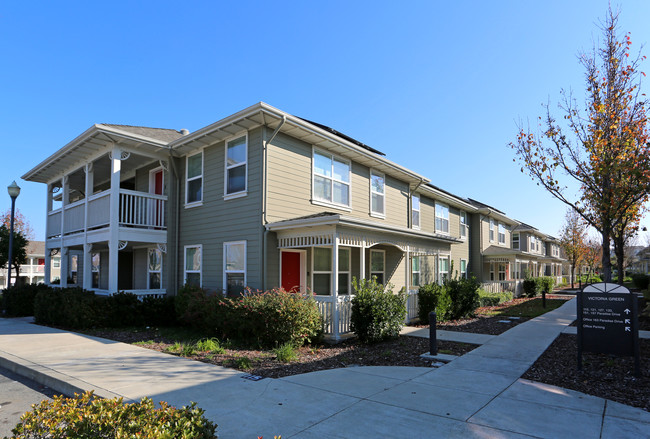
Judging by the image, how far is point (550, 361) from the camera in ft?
26.2

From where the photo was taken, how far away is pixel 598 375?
6.86 m

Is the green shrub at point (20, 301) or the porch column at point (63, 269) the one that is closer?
the green shrub at point (20, 301)

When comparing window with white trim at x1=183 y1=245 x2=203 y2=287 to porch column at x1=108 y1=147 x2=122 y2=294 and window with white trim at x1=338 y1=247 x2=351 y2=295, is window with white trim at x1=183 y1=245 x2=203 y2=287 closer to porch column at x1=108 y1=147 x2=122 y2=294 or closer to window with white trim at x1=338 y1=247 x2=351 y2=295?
porch column at x1=108 y1=147 x2=122 y2=294

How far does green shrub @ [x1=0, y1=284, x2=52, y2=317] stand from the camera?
1581cm

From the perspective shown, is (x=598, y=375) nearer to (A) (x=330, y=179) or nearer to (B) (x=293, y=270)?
(B) (x=293, y=270)

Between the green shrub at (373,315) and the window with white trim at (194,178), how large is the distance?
6484 mm

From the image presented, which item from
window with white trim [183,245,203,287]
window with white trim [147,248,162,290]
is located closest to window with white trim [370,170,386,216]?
window with white trim [183,245,203,287]

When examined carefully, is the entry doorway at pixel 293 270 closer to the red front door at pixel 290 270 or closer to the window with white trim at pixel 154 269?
the red front door at pixel 290 270

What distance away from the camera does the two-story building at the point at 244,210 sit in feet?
35.7

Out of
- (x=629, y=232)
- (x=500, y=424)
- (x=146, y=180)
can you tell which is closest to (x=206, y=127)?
(x=146, y=180)

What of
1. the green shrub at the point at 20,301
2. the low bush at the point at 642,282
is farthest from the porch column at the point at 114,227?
the low bush at the point at 642,282

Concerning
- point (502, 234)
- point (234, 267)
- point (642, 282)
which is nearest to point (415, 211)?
point (234, 267)

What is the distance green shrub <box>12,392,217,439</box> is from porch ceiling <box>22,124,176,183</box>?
10575 mm

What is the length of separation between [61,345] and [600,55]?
48.4ft
